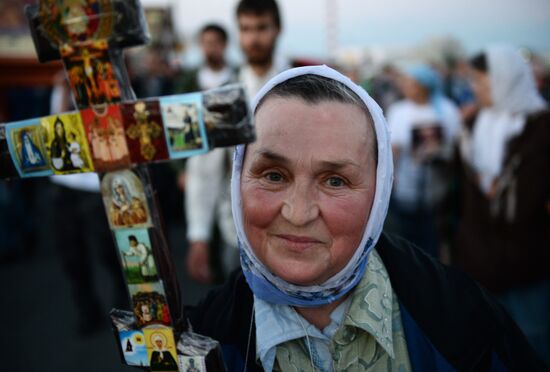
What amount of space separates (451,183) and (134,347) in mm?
2720

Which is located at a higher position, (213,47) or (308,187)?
(213,47)

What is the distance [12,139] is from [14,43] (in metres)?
8.36

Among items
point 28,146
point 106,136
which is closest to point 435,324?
point 106,136

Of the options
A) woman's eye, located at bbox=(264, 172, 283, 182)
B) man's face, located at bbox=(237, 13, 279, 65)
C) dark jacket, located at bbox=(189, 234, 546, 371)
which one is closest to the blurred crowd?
man's face, located at bbox=(237, 13, 279, 65)

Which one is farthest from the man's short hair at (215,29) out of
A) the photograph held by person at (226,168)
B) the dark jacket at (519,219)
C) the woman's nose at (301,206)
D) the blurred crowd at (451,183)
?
the woman's nose at (301,206)

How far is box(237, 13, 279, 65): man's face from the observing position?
2418 millimetres

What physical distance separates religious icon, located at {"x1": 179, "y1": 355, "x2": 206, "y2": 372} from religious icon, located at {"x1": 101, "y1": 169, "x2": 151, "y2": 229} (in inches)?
11.4

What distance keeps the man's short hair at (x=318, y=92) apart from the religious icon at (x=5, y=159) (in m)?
0.56

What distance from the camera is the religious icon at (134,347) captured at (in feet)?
3.18

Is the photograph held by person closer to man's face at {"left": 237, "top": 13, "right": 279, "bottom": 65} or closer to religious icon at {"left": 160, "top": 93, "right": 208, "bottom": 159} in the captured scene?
man's face at {"left": 237, "top": 13, "right": 279, "bottom": 65}

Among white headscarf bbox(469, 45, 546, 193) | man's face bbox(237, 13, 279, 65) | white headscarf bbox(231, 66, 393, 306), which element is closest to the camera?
white headscarf bbox(231, 66, 393, 306)

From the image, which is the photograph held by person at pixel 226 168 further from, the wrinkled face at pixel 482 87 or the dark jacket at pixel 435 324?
the wrinkled face at pixel 482 87

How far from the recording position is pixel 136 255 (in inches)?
36.3

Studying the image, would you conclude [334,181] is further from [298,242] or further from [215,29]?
[215,29]
